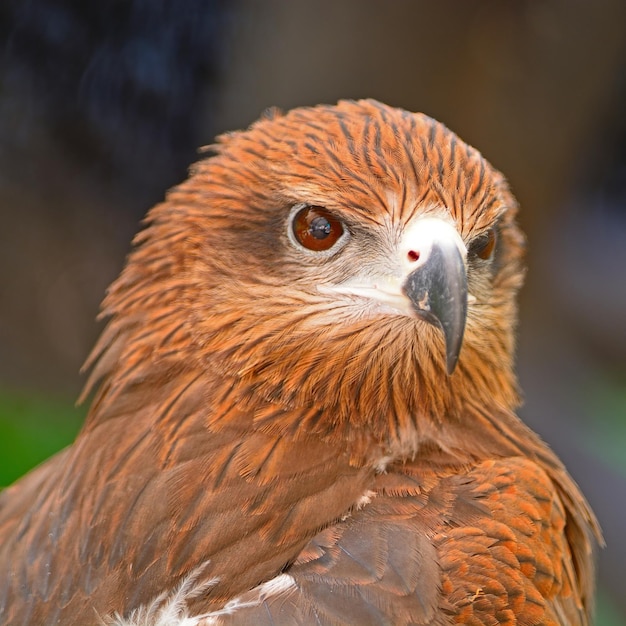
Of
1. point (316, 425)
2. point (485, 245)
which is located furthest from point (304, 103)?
point (316, 425)

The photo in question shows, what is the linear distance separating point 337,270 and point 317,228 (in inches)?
4.2

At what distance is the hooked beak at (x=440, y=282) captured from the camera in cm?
190

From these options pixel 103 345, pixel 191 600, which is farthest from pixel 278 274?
pixel 191 600

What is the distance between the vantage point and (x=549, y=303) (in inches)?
205

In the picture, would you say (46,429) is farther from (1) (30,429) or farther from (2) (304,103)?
(2) (304,103)

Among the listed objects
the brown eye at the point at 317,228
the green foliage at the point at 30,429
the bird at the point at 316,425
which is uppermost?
the brown eye at the point at 317,228

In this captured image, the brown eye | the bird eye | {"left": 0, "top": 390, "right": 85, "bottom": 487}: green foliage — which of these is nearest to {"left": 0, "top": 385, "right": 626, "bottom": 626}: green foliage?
{"left": 0, "top": 390, "right": 85, "bottom": 487}: green foliage

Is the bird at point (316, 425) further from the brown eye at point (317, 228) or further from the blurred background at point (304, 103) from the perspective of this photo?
the blurred background at point (304, 103)

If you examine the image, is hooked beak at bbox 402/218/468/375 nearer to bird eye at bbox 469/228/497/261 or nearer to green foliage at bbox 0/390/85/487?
bird eye at bbox 469/228/497/261

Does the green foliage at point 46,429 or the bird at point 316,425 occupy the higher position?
the bird at point 316,425

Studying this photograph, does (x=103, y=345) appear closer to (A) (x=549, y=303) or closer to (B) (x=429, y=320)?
(B) (x=429, y=320)

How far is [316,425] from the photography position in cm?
213

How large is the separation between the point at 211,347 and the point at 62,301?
308 cm

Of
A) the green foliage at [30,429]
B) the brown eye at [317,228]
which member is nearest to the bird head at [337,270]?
the brown eye at [317,228]
